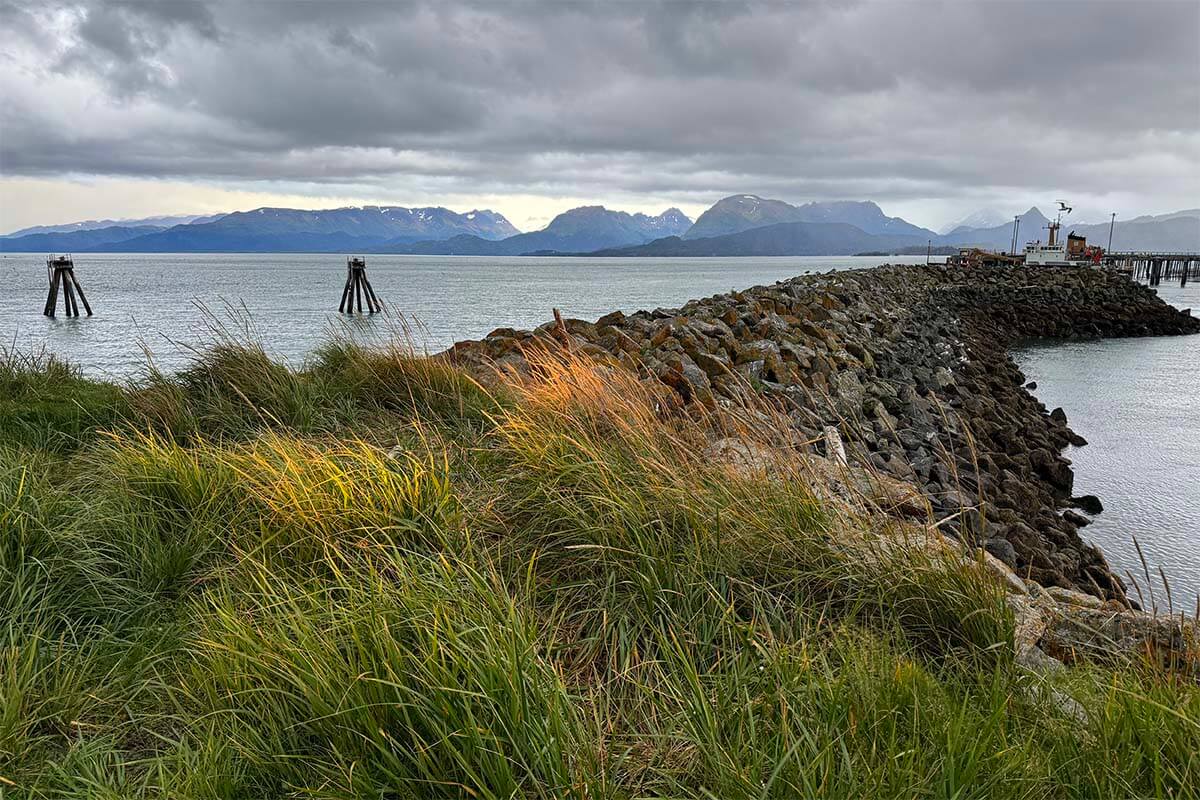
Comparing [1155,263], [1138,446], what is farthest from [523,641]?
[1155,263]

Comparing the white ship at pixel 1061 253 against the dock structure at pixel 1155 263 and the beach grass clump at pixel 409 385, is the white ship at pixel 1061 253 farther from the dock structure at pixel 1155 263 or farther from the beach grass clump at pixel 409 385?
the beach grass clump at pixel 409 385

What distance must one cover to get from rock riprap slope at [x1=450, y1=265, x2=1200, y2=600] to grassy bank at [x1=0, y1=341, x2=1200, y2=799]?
83 cm

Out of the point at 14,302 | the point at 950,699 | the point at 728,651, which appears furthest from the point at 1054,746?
the point at 14,302

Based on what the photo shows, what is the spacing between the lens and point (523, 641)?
246 centimetres

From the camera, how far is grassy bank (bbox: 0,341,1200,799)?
2.25 metres

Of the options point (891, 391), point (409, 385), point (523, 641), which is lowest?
point (891, 391)

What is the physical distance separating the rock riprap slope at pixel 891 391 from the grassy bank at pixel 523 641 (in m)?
0.83

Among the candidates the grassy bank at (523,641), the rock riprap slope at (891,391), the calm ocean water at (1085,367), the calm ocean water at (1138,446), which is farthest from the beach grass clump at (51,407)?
the calm ocean water at (1138,446)

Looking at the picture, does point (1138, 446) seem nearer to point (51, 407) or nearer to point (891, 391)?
point (891, 391)

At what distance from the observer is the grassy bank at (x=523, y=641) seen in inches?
88.6

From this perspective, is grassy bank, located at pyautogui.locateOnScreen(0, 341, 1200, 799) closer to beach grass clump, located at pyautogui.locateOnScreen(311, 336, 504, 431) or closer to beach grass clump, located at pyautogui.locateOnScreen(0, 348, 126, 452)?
beach grass clump, located at pyautogui.locateOnScreen(0, 348, 126, 452)

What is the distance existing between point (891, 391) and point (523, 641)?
10.8m

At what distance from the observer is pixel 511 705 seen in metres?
2.26

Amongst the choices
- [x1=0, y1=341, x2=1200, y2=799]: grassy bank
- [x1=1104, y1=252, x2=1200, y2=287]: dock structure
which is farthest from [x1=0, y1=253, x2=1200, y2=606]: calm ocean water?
[x1=1104, y1=252, x2=1200, y2=287]: dock structure
